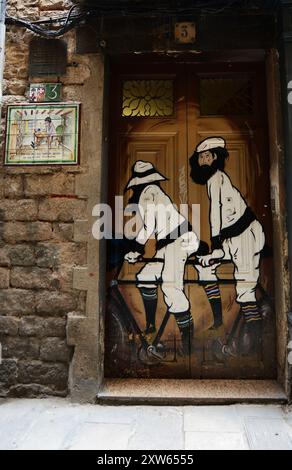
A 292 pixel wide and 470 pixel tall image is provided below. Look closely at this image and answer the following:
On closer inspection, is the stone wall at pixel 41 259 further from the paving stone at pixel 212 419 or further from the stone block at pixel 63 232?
the paving stone at pixel 212 419

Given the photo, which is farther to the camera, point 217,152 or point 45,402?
point 217,152

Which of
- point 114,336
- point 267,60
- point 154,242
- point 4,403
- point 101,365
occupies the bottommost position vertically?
point 4,403

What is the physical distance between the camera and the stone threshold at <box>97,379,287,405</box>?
315 cm

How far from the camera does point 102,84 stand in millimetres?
3580

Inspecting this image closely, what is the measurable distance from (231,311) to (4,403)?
2.29 metres

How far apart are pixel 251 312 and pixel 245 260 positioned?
1.71 ft

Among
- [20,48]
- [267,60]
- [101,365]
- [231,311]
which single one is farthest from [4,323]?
[267,60]

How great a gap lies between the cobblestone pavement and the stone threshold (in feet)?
0.19

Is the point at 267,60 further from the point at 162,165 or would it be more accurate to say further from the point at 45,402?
the point at 45,402

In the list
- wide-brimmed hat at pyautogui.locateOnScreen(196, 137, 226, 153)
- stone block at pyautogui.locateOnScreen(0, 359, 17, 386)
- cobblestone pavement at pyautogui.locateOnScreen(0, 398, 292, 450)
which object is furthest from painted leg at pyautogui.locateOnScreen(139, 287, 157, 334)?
wide-brimmed hat at pyautogui.locateOnScreen(196, 137, 226, 153)

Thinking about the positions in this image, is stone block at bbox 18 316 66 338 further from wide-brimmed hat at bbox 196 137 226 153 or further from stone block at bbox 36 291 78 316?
wide-brimmed hat at bbox 196 137 226 153

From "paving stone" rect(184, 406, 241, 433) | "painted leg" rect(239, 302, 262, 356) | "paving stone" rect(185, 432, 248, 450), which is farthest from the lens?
"painted leg" rect(239, 302, 262, 356)

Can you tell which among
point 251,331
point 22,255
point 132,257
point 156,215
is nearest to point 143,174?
point 156,215

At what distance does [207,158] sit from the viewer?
3.78 metres
